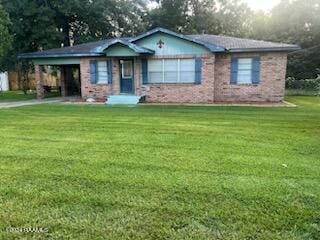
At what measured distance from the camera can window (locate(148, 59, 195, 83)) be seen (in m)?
15.7

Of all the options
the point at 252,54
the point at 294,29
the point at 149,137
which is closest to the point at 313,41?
the point at 294,29

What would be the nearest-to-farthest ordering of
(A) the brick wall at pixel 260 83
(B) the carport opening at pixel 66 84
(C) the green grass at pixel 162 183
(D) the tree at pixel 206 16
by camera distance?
(C) the green grass at pixel 162 183, (A) the brick wall at pixel 260 83, (B) the carport opening at pixel 66 84, (D) the tree at pixel 206 16

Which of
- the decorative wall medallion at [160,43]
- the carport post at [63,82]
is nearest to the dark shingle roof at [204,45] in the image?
the decorative wall medallion at [160,43]

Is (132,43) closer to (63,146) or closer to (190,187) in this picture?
(63,146)

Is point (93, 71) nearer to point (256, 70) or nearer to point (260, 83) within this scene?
point (256, 70)

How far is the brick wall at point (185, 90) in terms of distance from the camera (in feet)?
50.7

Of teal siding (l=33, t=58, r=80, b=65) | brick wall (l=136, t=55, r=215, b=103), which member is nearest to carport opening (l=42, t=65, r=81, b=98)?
teal siding (l=33, t=58, r=80, b=65)

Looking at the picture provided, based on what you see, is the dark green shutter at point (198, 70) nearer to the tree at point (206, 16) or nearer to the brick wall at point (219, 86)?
the brick wall at point (219, 86)

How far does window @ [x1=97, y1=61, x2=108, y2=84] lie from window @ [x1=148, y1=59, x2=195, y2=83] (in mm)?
2361

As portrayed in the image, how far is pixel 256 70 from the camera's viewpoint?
606 inches

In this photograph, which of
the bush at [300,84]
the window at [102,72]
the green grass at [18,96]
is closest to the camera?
the window at [102,72]

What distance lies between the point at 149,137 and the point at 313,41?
23310mm

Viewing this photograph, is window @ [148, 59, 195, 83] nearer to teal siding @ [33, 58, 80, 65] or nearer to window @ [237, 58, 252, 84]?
window @ [237, 58, 252, 84]

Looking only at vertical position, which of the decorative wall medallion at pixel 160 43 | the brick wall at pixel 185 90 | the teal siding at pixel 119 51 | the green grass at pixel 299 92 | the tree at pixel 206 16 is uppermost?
the tree at pixel 206 16
